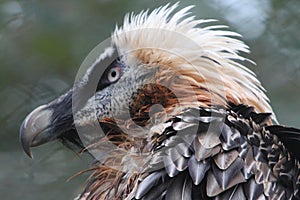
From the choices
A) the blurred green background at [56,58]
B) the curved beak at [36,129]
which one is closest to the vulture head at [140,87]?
the curved beak at [36,129]

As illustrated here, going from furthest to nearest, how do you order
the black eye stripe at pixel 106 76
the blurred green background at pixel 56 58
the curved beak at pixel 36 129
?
the blurred green background at pixel 56 58
the black eye stripe at pixel 106 76
the curved beak at pixel 36 129

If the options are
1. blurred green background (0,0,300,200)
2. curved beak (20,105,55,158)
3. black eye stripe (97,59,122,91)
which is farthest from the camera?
blurred green background (0,0,300,200)

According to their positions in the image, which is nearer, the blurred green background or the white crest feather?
the white crest feather

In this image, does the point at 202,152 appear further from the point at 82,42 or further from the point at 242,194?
the point at 82,42

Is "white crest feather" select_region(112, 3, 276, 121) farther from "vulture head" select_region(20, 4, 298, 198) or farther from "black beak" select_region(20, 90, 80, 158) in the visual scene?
"black beak" select_region(20, 90, 80, 158)

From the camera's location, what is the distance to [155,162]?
8.97ft

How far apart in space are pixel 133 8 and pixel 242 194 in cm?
193

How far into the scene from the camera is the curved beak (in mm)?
3201

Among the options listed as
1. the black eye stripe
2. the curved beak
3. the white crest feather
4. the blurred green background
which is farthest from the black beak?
the blurred green background

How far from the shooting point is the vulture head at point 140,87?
3.22 meters

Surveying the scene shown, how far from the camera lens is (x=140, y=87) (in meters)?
3.33

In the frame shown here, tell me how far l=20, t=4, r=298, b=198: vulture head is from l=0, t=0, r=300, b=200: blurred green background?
2.54 ft

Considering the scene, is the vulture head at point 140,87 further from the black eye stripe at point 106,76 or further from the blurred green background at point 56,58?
the blurred green background at point 56,58

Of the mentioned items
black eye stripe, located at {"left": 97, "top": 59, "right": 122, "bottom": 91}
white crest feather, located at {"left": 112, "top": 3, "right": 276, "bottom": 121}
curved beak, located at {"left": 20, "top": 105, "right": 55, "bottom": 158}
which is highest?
white crest feather, located at {"left": 112, "top": 3, "right": 276, "bottom": 121}
